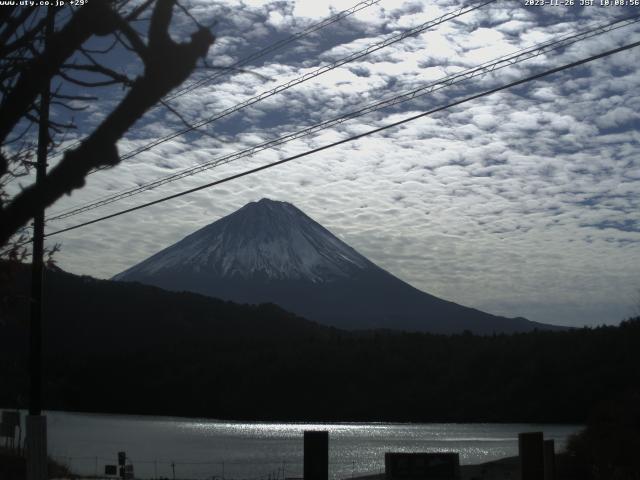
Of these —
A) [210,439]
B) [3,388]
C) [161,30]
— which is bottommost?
[210,439]

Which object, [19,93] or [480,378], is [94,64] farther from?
[480,378]

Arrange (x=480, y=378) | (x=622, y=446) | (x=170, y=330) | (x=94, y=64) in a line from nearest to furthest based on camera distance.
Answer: (x=94, y=64), (x=622, y=446), (x=480, y=378), (x=170, y=330)

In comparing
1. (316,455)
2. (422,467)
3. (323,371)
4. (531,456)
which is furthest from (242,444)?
(316,455)

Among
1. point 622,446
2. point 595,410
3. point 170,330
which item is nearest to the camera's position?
point 622,446

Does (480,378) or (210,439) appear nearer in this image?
(210,439)

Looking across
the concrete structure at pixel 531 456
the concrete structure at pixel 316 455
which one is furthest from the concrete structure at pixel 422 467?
the concrete structure at pixel 316 455

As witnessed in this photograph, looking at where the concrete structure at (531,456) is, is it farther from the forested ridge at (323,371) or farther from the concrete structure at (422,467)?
the forested ridge at (323,371)

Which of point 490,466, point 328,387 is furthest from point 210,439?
point 490,466

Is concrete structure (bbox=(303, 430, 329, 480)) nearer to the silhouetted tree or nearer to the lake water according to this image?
the silhouetted tree
